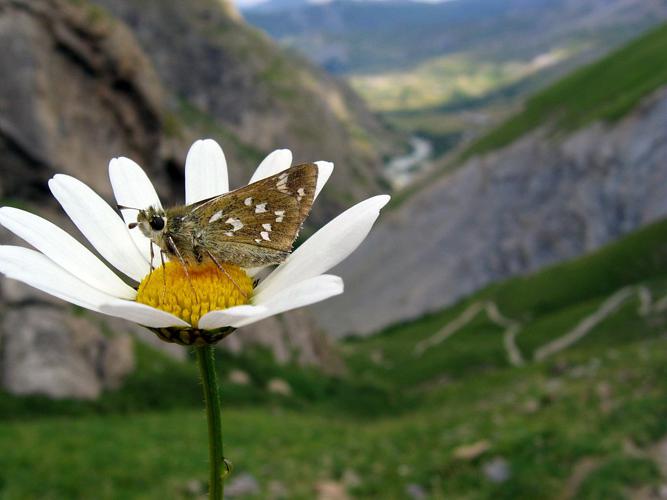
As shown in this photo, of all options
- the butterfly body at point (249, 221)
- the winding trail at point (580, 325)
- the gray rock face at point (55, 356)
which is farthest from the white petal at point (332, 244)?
the winding trail at point (580, 325)

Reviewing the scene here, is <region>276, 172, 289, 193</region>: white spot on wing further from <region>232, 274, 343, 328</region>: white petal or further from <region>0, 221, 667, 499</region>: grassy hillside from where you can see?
<region>0, 221, 667, 499</region>: grassy hillside

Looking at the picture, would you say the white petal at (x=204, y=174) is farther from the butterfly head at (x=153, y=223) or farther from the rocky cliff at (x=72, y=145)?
the rocky cliff at (x=72, y=145)

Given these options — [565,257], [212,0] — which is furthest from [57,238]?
[212,0]

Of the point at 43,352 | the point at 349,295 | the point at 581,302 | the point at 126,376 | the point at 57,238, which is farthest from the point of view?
the point at 349,295

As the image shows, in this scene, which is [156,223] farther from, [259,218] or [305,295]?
[305,295]

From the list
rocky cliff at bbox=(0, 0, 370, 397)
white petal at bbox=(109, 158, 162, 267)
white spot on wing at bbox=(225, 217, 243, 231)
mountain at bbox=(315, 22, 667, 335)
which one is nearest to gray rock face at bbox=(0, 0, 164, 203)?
rocky cliff at bbox=(0, 0, 370, 397)

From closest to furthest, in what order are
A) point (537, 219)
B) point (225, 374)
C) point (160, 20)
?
point (225, 374)
point (537, 219)
point (160, 20)

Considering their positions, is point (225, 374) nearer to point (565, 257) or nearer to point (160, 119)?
point (160, 119)

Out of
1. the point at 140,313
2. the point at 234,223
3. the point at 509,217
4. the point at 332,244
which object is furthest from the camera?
the point at 509,217

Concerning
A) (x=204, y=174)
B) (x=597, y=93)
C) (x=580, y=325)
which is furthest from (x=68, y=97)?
(x=597, y=93)
